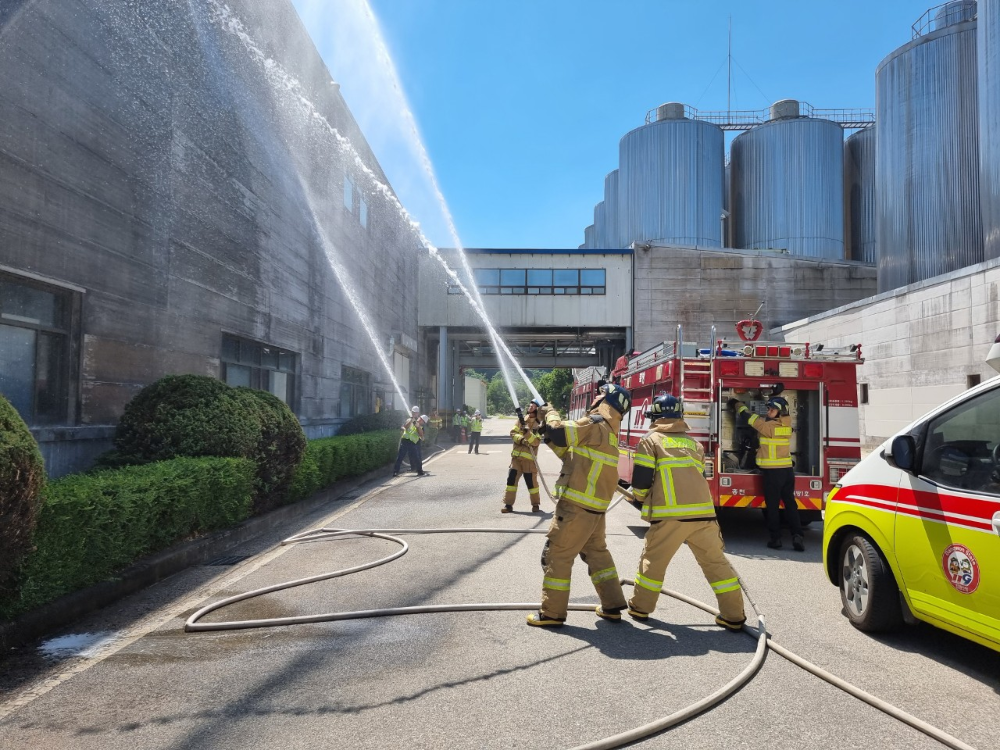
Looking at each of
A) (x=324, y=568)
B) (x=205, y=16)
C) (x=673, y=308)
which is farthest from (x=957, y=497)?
(x=673, y=308)

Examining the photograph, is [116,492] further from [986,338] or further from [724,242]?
[724,242]

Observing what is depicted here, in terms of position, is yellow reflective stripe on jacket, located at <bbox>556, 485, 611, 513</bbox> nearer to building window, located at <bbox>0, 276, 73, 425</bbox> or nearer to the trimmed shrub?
building window, located at <bbox>0, 276, 73, 425</bbox>

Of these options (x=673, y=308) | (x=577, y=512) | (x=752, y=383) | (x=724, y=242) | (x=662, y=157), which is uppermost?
(x=662, y=157)

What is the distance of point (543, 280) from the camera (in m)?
28.7

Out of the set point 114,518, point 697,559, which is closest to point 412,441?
point 114,518

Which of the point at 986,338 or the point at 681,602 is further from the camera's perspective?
the point at 986,338

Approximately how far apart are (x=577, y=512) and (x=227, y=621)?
2.60m

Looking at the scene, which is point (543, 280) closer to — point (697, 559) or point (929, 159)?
point (929, 159)

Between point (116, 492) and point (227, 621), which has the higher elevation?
point (116, 492)

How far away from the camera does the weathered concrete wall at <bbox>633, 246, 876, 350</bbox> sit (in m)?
27.3

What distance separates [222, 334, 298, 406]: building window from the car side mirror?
9766mm

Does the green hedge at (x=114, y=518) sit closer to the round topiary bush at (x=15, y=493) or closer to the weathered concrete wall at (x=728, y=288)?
the round topiary bush at (x=15, y=493)

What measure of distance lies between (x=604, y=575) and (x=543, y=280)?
24.6 metres

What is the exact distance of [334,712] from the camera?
334 centimetres
